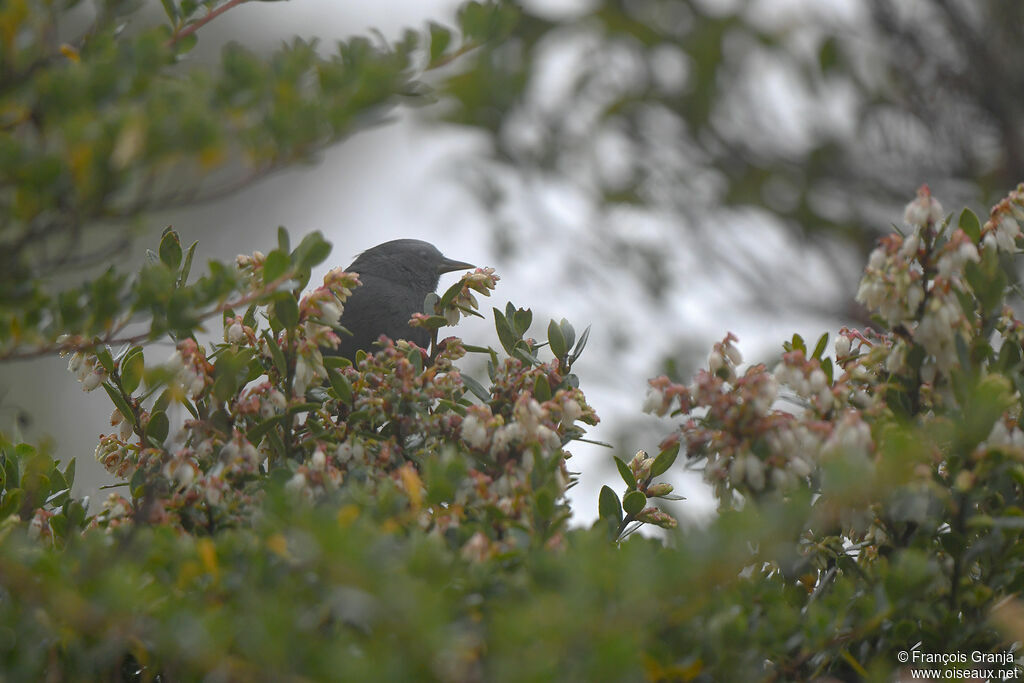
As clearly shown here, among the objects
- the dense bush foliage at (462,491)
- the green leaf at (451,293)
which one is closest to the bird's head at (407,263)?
the green leaf at (451,293)

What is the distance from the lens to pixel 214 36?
11273 mm

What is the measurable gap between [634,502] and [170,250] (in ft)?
3.59

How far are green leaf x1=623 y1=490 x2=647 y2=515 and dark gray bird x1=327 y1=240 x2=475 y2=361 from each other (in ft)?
4.67

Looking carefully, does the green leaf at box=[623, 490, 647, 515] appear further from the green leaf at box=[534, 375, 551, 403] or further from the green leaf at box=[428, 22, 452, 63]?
the green leaf at box=[428, 22, 452, 63]

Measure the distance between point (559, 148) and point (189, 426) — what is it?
3705mm

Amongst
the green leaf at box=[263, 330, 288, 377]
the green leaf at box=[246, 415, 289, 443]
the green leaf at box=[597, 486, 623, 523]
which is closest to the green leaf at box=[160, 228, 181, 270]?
the green leaf at box=[263, 330, 288, 377]

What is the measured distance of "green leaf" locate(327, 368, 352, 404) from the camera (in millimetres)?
2121

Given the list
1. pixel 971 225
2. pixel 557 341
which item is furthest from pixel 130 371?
pixel 971 225

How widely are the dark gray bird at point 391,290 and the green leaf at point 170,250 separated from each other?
3.86 feet

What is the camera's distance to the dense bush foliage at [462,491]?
1354mm

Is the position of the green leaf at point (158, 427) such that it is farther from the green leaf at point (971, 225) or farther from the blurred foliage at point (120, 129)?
the green leaf at point (971, 225)

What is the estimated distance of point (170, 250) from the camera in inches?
87.4

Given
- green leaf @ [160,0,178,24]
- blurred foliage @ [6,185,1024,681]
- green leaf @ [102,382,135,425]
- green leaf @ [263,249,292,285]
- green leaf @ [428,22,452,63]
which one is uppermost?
green leaf @ [160,0,178,24]

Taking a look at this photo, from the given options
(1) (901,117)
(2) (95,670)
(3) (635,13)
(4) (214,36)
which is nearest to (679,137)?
(3) (635,13)
